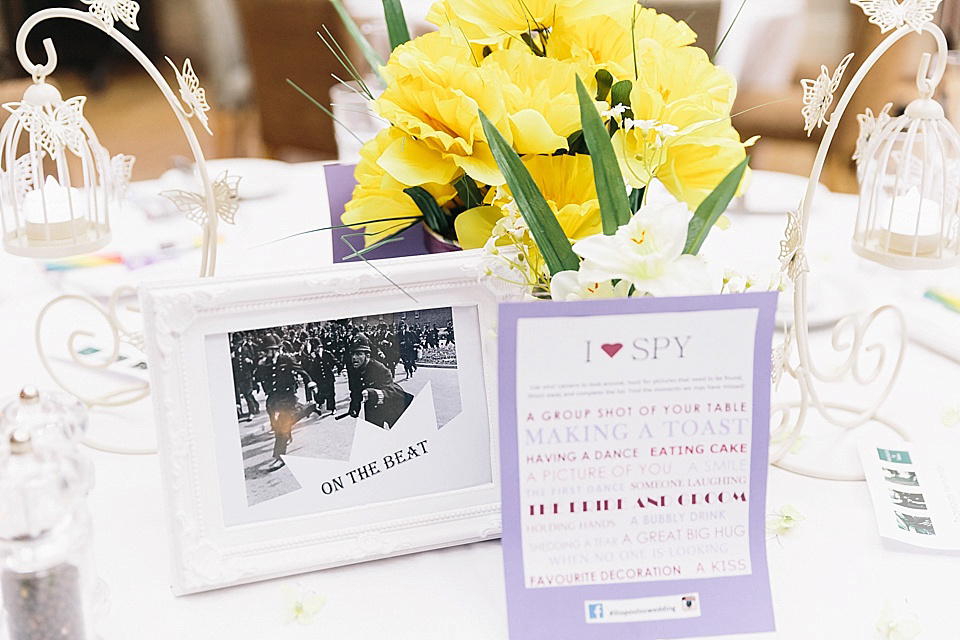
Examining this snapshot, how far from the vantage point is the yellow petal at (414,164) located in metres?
0.79

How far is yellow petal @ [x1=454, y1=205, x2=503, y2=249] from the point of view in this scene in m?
0.85

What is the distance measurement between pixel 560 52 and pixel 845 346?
504 millimetres

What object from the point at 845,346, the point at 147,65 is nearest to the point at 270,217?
the point at 147,65

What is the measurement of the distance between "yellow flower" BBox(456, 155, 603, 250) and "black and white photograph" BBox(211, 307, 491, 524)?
0.40ft

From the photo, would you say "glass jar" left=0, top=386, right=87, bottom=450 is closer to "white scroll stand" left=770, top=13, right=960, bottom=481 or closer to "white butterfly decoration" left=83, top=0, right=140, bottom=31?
"white butterfly decoration" left=83, top=0, right=140, bottom=31

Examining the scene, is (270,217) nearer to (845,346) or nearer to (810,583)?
(845,346)

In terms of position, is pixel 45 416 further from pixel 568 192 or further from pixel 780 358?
pixel 780 358

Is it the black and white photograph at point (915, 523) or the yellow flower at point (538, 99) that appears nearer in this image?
the yellow flower at point (538, 99)

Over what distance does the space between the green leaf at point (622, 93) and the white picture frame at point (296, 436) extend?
7.4 inches

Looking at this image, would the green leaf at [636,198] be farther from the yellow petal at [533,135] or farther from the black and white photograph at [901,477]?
the black and white photograph at [901,477]

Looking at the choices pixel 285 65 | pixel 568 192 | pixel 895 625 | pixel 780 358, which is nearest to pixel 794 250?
pixel 780 358

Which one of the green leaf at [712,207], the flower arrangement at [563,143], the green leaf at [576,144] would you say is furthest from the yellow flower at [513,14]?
the green leaf at [712,207]

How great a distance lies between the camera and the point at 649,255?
0.68m

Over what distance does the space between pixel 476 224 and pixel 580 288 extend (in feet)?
0.55
